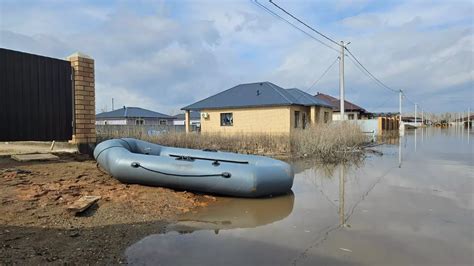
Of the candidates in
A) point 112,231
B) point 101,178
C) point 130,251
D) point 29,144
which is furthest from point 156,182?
point 29,144

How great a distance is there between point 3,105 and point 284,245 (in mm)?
6126

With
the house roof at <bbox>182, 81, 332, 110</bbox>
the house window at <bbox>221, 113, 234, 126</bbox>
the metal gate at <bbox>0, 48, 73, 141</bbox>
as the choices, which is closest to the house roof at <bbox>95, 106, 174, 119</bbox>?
the house roof at <bbox>182, 81, 332, 110</bbox>

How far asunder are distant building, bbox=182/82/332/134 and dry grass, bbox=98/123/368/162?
7.41 metres

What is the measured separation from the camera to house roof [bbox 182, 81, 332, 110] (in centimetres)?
2470

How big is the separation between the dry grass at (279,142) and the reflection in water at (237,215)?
7550 mm

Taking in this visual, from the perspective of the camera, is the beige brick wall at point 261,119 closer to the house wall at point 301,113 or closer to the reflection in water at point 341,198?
the house wall at point 301,113

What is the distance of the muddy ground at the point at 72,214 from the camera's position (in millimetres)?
3443

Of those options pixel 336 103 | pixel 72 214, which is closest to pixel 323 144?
pixel 72 214

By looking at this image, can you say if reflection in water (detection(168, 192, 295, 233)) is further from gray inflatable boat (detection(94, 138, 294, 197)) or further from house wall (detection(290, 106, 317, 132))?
house wall (detection(290, 106, 317, 132))

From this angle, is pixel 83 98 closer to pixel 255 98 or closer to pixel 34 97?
pixel 34 97

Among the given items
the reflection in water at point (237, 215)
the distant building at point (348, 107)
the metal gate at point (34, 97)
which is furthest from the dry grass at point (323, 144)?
the distant building at point (348, 107)

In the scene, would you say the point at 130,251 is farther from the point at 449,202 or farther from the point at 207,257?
the point at 449,202

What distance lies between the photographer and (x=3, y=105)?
689cm

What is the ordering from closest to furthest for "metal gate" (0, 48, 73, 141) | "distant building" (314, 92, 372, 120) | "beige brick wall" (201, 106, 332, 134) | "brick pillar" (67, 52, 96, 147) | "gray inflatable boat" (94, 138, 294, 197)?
"gray inflatable boat" (94, 138, 294, 197) < "metal gate" (0, 48, 73, 141) < "brick pillar" (67, 52, 96, 147) < "beige brick wall" (201, 106, 332, 134) < "distant building" (314, 92, 372, 120)
